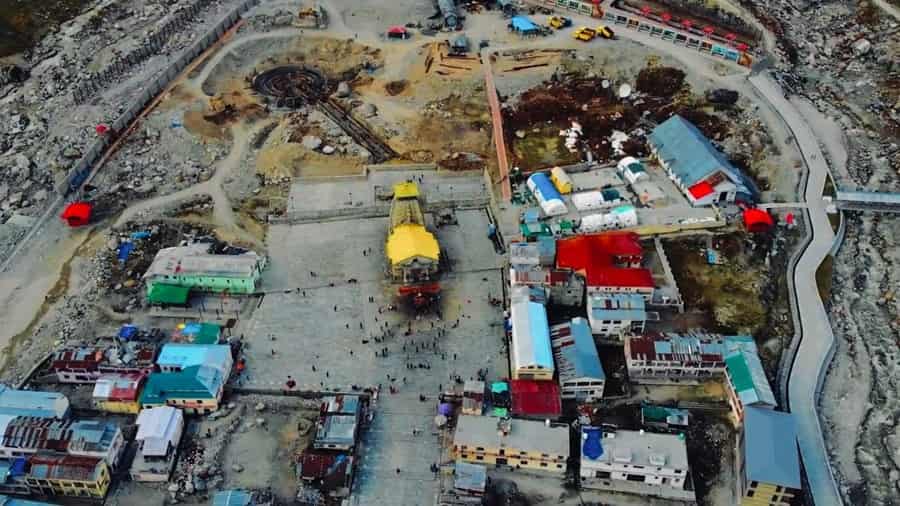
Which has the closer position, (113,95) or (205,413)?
(205,413)

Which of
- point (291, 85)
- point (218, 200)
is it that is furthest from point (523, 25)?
point (218, 200)

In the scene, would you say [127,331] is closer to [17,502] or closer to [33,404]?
[33,404]

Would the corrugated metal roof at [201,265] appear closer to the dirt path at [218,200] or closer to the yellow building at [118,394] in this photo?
the dirt path at [218,200]

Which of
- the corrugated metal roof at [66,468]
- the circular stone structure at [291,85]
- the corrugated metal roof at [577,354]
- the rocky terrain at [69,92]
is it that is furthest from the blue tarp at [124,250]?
the corrugated metal roof at [577,354]

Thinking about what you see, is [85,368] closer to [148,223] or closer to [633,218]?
[148,223]

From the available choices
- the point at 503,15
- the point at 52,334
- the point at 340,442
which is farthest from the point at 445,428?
the point at 503,15

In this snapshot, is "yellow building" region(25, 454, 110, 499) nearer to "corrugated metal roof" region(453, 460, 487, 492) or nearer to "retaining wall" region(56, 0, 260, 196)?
"corrugated metal roof" region(453, 460, 487, 492)

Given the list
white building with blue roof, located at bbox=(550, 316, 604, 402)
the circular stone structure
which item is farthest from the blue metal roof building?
the circular stone structure
